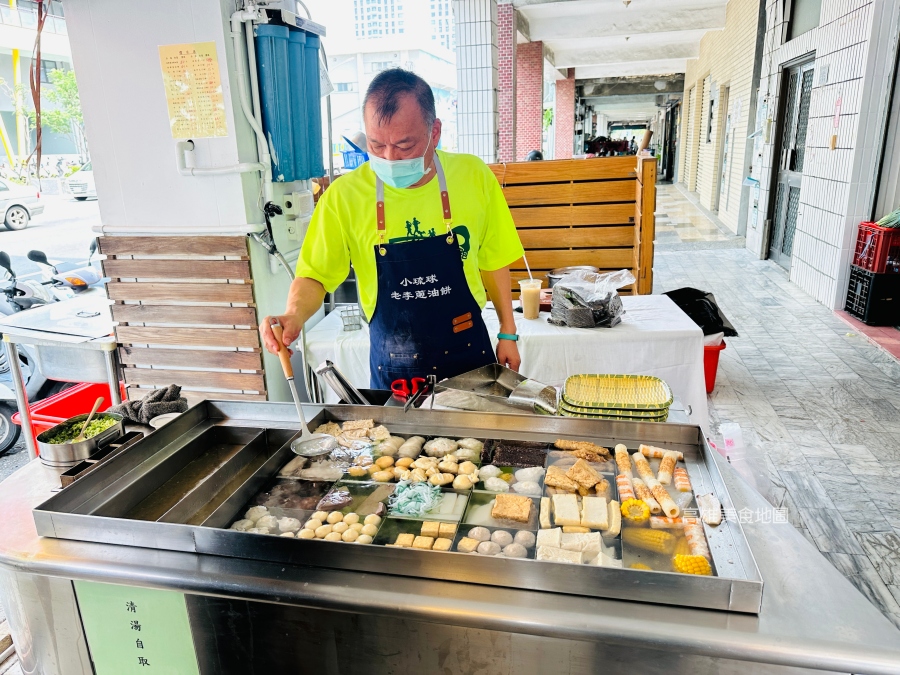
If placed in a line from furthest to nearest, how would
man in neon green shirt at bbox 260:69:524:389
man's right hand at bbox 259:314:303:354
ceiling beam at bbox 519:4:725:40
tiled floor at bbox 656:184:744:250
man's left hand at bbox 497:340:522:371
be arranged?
ceiling beam at bbox 519:4:725:40 → tiled floor at bbox 656:184:744:250 → man's left hand at bbox 497:340:522:371 → man in neon green shirt at bbox 260:69:524:389 → man's right hand at bbox 259:314:303:354

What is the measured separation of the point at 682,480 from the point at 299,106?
2.88m

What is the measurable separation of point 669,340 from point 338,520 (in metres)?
2.60

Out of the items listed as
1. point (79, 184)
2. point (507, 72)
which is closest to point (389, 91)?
point (507, 72)

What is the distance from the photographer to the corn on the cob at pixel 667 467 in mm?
1426

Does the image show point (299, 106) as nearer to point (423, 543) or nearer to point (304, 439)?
point (304, 439)

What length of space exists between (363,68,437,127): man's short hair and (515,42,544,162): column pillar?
13234 millimetres

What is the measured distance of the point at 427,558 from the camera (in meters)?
1.15

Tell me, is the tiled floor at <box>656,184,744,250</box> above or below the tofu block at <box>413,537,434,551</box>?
below

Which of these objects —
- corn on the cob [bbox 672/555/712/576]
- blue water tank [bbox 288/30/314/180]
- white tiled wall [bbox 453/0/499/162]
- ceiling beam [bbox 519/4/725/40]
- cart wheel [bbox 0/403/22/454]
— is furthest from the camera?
ceiling beam [bbox 519/4/725/40]

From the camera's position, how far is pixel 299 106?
Result: 3.34 metres

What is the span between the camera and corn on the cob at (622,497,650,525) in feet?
4.27

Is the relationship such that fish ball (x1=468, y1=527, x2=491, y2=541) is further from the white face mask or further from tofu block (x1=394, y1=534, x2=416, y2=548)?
the white face mask

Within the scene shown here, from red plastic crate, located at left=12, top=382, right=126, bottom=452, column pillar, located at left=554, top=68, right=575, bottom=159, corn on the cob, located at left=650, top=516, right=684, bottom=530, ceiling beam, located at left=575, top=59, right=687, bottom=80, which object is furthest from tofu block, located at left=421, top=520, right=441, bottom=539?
column pillar, located at left=554, top=68, right=575, bottom=159

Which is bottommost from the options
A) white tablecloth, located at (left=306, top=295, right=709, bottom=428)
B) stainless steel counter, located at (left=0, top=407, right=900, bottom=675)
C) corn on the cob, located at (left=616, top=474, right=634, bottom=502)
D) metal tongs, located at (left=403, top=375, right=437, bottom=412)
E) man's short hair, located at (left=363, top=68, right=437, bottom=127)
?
white tablecloth, located at (left=306, top=295, right=709, bottom=428)
